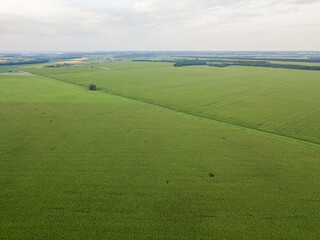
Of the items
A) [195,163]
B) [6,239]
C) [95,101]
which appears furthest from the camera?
[95,101]

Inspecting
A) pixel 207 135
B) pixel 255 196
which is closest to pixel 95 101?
pixel 207 135

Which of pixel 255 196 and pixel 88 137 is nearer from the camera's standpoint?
pixel 255 196

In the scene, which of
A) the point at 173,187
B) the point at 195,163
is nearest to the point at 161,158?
the point at 195,163

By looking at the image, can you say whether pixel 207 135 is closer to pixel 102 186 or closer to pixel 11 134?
pixel 102 186

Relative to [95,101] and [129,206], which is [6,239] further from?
[95,101]

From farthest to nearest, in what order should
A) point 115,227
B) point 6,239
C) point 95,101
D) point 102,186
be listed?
1. point 95,101
2. point 102,186
3. point 115,227
4. point 6,239

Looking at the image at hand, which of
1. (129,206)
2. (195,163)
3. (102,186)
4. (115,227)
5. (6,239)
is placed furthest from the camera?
(195,163)
